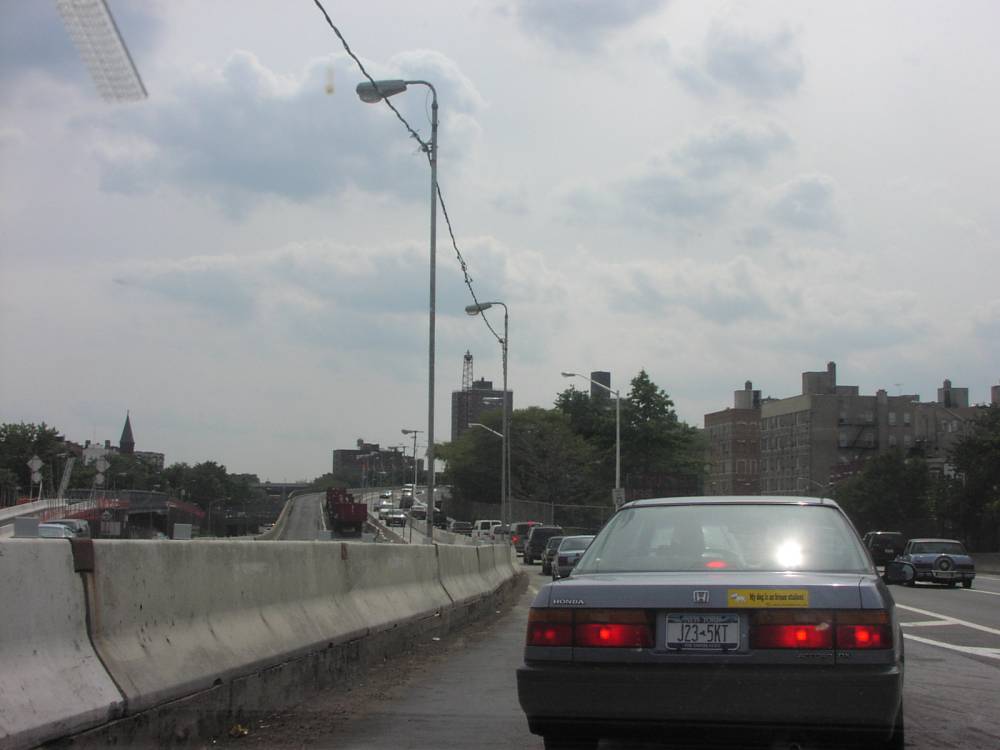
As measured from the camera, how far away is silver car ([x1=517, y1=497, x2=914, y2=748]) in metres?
5.12

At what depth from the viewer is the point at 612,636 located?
543 cm

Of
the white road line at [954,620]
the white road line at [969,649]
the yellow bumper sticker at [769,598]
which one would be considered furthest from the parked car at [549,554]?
the yellow bumper sticker at [769,598]

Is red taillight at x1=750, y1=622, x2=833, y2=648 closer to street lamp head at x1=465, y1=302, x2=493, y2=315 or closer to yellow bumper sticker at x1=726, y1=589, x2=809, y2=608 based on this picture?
yellow bumper sticker at x1=726, y1=589, x2=809, y2=608

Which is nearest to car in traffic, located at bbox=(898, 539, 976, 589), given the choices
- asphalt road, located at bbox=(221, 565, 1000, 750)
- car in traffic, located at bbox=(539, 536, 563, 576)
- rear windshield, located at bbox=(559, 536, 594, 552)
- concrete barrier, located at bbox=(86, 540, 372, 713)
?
rear windshield, located at bbox=(559, 536, 594, 552)

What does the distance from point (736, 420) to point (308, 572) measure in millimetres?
153895

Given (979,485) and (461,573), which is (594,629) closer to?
(461,573)

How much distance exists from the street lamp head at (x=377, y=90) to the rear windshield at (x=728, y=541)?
1413 cm

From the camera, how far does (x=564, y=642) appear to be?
5.49 meters

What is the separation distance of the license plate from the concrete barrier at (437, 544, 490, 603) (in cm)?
968

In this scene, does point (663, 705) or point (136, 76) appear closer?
point (663, 705)

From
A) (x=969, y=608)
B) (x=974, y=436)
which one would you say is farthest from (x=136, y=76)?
(x=974, y=436)

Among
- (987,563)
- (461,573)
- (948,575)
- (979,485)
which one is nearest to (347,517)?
(979,485)

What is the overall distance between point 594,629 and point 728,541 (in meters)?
1.16

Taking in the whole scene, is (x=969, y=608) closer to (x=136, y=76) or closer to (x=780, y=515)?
(x=780, y=515)
